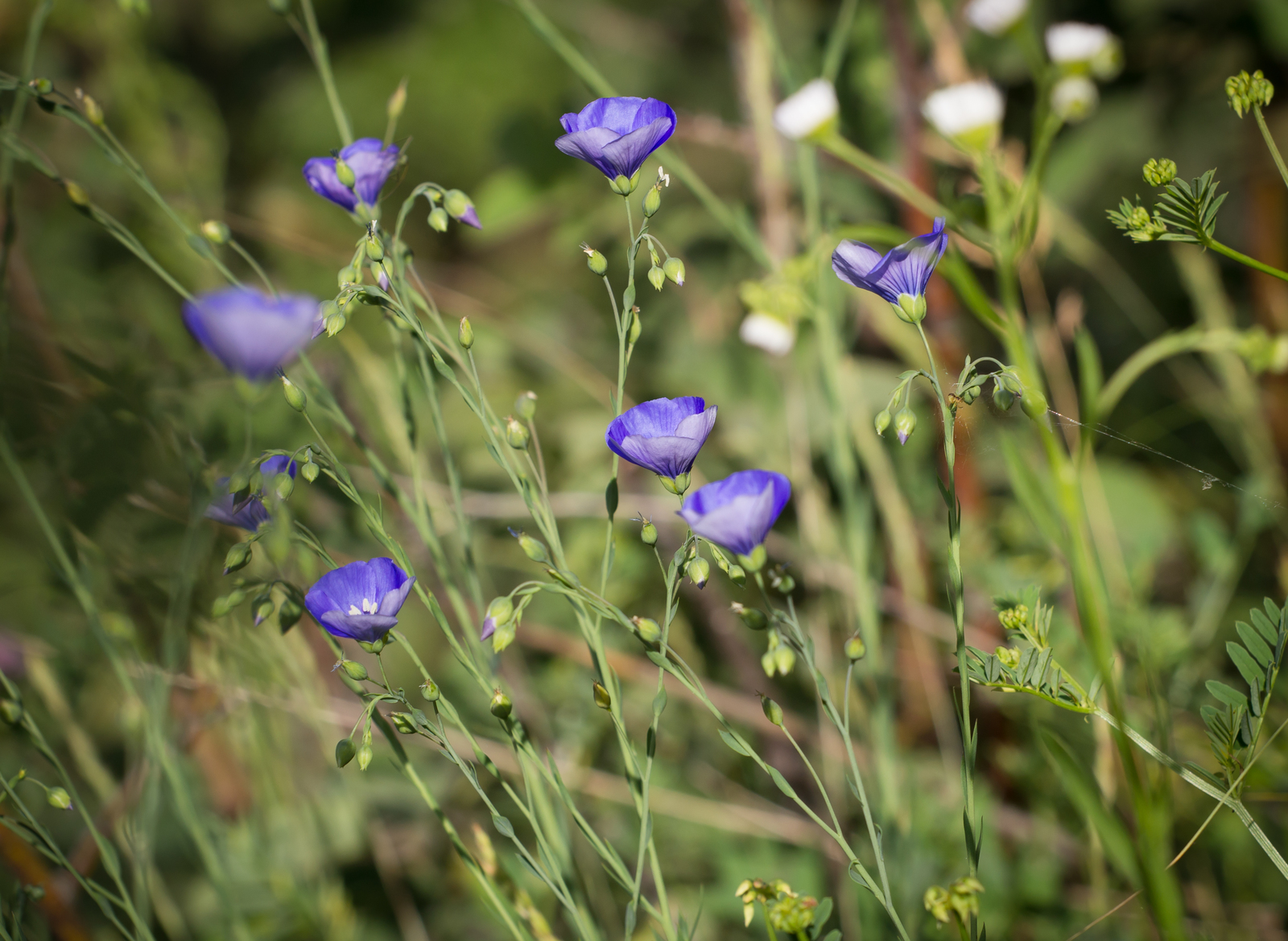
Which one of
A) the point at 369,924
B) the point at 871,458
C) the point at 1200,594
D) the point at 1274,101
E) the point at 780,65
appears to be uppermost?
the point at 780,65

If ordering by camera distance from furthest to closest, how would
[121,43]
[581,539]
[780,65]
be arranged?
[121,43] → [581,539] → [780,65]

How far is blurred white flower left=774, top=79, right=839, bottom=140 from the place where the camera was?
0.46 meters

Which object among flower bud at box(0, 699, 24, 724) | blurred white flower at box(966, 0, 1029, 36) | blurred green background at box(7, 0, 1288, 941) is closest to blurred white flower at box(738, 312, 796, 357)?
blurred green background at box(7, 0, 1288, 941)

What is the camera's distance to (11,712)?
333 millimetres

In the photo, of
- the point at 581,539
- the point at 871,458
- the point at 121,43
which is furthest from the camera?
the point at 121,43

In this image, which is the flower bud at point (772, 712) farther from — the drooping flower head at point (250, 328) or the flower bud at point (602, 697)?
the drooping flower head at point (250, 328)

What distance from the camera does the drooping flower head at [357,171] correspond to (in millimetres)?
345

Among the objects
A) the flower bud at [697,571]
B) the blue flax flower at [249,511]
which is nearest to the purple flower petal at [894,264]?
the flower bud at [697,571]

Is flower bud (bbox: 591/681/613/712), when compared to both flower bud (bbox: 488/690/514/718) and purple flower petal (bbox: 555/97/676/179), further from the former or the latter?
purple flower petal (bbox: 555/97/676/179)

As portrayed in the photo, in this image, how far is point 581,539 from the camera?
736 mm

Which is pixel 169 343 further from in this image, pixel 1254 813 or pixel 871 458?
pixel 1254 813

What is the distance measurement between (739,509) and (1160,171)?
0.66ft

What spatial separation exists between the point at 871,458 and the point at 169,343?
63 centimetres

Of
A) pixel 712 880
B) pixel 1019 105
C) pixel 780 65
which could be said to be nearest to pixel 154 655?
pixel 712 880
